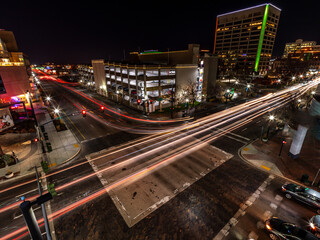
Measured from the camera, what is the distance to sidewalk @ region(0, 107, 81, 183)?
751 inches

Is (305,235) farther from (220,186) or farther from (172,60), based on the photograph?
(172,60)

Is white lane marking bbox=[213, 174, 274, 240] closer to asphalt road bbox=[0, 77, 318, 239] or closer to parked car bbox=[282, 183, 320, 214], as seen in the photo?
asphalt road bbox=[0, 77, 318, 239]

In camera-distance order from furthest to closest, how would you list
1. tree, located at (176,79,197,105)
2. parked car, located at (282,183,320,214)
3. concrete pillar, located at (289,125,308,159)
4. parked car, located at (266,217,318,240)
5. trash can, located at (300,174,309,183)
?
tree, located at (176,79,197,105)
concrete pillar, located at (289,125,308,159)
trash can, located at (300,174,309,183)
parked car, located at (282,183,320,214)
parked car, located at (266,217,318,240)

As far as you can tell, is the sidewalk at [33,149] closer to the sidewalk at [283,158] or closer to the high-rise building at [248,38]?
the sidewalk at [283,158]

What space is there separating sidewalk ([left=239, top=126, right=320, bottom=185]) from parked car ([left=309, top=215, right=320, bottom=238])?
5.40 m

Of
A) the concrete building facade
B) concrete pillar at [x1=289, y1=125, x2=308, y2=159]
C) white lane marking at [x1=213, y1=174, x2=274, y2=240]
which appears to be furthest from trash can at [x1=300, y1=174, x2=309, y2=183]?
the concrete building facade

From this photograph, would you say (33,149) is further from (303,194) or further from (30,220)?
(303,194)

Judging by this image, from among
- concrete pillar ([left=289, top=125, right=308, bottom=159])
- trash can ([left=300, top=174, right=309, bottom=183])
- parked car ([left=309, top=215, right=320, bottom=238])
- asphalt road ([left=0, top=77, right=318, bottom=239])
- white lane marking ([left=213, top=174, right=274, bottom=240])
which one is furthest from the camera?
concrete pillar ([left=289, top=125, right=308, bottom=159])

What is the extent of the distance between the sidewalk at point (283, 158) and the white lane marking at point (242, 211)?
243 cm

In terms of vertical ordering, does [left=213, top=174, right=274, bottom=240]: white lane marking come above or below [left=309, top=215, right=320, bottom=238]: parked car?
below

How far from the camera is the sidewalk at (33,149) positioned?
19.1 m

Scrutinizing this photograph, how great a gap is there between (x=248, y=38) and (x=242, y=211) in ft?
446

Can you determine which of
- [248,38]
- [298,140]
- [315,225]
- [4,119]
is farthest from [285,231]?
[248,38]

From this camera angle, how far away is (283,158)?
20328 millimetres
